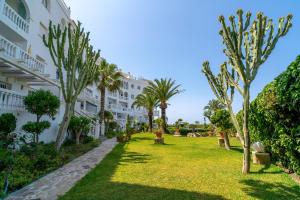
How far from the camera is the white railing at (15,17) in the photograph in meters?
11.3

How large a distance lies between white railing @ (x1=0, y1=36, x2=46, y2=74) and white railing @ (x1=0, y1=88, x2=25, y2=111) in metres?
1.77

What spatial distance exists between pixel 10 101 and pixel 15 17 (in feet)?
18.7

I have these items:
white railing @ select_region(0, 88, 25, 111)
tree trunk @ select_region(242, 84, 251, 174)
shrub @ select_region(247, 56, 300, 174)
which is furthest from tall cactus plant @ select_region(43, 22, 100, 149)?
shrub @ select_region(247, 56, 300, 174)

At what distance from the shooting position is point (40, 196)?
5.50 meters

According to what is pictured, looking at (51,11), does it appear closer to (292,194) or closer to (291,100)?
(291,100)

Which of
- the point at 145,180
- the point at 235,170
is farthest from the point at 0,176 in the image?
the point at 235,170

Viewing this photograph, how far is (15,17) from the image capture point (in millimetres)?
12234

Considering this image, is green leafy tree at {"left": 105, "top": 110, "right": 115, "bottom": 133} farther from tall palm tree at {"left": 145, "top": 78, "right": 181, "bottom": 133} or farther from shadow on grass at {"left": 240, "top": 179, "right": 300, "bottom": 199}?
shadow on grass at {"left": 240, "top": 179, "right": 300, "bottom": 199}

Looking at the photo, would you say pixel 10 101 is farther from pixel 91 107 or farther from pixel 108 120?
pixel 91 107

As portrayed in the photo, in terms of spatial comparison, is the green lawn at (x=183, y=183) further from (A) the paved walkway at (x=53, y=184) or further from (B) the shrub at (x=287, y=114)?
(B) the shrub at (x=287, y=114)

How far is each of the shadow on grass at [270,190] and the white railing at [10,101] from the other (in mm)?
11284

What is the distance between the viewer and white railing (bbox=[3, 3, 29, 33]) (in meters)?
11.3

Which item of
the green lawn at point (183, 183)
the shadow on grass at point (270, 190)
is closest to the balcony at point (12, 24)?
the green lawn at point (183, 183)

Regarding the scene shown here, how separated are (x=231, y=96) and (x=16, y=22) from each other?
1360 cm
